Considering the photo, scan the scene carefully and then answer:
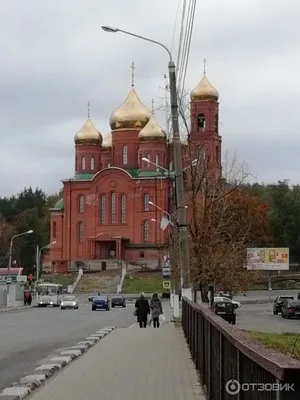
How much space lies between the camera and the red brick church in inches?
4072

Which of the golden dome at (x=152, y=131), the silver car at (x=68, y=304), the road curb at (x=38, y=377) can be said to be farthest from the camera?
the golden dome at (x=152, y=131)

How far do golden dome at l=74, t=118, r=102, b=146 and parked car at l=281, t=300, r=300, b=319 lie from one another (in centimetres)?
6499

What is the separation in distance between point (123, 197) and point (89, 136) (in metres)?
12.5

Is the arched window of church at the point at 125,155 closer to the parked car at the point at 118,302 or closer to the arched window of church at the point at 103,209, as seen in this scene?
the arched window of church at the point at 103,209

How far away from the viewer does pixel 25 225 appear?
13588 centimetres

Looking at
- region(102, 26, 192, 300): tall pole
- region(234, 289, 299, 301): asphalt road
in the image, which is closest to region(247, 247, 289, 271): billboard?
region(234, 289, 299, 301): asphalt road

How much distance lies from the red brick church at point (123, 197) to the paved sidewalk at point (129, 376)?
78.4m

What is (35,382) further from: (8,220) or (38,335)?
(8,220)

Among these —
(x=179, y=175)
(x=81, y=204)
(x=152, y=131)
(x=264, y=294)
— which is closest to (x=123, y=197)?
(x=81, y=204)

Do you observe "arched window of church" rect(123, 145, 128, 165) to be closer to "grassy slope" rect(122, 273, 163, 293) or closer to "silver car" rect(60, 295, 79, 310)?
"grassy slope" rect(122, 273, 163, 293)

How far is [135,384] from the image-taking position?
1366 centimetres

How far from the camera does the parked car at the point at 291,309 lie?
50.9 m

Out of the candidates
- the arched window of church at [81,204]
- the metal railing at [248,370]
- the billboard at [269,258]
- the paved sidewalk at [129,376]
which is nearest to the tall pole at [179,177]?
the paved sidewalk at [129,376]

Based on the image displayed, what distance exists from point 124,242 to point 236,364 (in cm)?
9754
